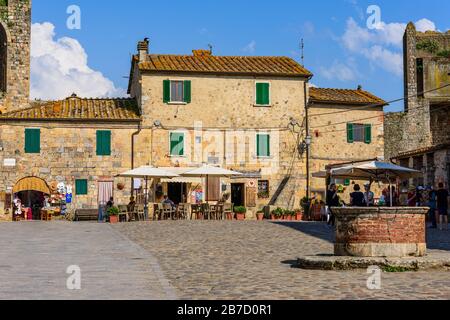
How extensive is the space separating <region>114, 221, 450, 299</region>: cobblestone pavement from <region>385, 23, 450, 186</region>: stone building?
27473mm

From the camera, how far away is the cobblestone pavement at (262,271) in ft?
29.1

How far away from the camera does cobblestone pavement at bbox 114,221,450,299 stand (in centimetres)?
886

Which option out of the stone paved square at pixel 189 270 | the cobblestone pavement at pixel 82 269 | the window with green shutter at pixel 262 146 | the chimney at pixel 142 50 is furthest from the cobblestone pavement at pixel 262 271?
the chimney at pixel 142 50

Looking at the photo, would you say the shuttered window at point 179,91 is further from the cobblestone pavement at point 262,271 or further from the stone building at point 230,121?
the cobblestone pavement at point 262,271

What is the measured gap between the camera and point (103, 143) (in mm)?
33250

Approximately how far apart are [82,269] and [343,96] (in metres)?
27.1

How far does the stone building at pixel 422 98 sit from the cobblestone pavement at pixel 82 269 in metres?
32.2

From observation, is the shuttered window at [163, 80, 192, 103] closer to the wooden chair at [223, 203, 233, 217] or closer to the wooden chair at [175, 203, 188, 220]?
the wooden chair at [223, 203, 233, 217]

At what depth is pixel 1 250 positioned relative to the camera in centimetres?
1523

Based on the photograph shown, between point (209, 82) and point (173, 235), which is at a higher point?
point (209, 82)

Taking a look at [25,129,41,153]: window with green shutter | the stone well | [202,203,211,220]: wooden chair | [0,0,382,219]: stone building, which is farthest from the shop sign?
the stone well
